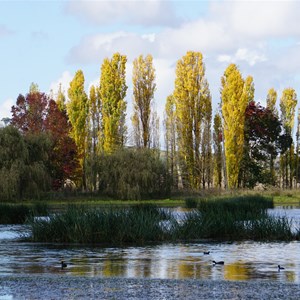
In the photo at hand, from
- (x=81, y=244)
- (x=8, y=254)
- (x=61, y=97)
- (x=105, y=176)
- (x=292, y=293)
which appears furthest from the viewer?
(x=61, y=97)

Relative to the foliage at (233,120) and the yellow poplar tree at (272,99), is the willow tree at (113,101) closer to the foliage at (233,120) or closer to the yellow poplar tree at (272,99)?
the foliage at (233,120)

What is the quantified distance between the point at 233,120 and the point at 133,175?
40.3ft

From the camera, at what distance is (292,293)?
14.2 metres

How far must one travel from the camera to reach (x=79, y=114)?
69625mm

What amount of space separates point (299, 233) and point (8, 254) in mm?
9759

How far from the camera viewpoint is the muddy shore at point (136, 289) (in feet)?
45.5

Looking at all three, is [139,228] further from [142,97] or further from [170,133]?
[170,133]

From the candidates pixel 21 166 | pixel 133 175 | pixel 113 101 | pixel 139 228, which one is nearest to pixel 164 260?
pixel 139 228

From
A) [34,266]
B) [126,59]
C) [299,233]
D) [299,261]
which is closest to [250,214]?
[299,233]

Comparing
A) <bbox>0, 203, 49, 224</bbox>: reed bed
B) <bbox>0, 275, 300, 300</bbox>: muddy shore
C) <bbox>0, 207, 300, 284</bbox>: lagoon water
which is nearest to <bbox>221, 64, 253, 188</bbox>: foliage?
<bbox>0, 203, 49, 224</bbox>: reed bed

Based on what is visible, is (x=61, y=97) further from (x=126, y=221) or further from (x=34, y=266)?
(x=34, y=266)

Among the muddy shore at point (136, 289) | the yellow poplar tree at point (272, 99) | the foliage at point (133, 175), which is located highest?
the yellow poplar tree at point (272, 99)

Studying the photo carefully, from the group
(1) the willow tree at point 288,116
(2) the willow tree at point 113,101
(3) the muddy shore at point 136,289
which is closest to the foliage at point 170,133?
(2) the willow tree at point 113,101

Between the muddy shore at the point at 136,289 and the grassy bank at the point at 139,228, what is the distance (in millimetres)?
8148
